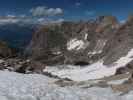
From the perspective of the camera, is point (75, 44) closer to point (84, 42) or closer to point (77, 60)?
point (84, 42)

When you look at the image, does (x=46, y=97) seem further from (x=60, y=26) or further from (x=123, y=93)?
(x=60, y=26)

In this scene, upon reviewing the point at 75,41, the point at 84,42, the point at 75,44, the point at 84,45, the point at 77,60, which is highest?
the point at 84,42

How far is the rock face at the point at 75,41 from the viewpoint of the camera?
252ft

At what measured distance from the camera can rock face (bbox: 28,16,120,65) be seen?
252 feet

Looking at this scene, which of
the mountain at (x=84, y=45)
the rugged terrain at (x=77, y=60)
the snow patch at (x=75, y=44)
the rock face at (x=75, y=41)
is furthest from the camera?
the snow patch at (x=75, y=44)

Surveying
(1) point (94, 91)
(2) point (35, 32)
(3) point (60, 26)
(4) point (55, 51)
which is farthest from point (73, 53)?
(1) point (94, 91)

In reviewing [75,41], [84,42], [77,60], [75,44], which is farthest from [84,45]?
[77,60]

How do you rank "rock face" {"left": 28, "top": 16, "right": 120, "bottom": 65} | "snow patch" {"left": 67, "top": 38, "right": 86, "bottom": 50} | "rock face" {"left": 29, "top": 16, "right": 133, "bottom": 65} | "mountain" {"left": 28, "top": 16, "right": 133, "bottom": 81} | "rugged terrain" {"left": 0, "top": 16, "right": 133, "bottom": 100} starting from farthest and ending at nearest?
"snow patch" {"left": 67, "top": 38, "right": 86, "bottom": 50}, "rock face" {"left": 28, "top": 16, "right": 120, "bottom": 65}, "rock face" {"left": 29, "top": 16, "right": 133, "bottom": 65}, "mountain" {"left": 28, "top": 16, "right": 133, "bottom": 81}, "rugged terrain" {"left": 0, "top": 16, "right": 133, "bottom": 100}

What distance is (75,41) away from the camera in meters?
90.6

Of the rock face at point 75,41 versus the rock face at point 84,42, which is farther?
the rock face at point 75,41

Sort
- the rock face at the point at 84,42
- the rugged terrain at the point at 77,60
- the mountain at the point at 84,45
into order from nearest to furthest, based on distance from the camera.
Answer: the rugged terrain at the point at 77,60 → the mountain at the point at 84,45 → the rock face at the point at 84,42

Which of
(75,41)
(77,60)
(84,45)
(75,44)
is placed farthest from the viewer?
(75,41)

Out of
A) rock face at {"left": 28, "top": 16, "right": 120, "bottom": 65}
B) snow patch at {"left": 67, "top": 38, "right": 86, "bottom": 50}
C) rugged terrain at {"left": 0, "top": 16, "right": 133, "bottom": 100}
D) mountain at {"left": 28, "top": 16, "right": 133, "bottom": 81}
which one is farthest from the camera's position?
snow patch at {"left": 67, "top": 38, "right": 86, "bottom": 50}

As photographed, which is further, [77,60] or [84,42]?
[84,42]
